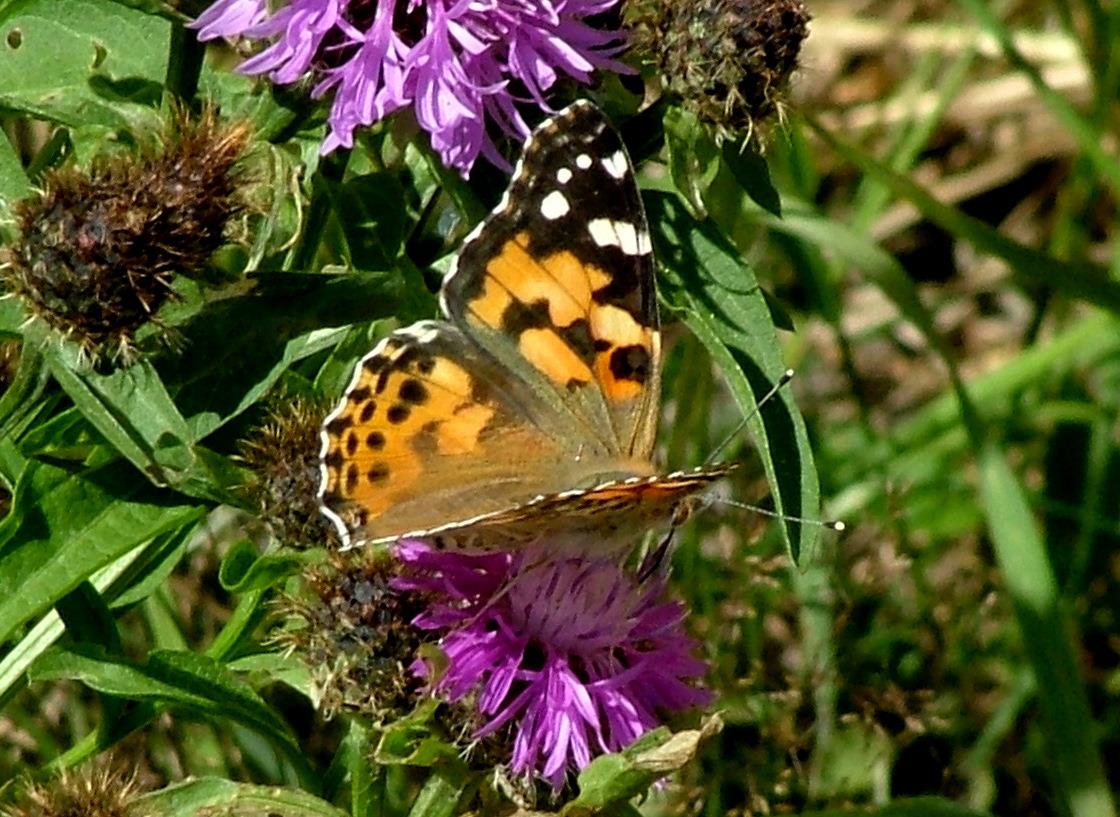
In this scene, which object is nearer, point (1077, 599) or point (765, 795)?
point (765, 795)

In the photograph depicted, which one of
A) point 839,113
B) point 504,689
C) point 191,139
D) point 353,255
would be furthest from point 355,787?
point 839,113

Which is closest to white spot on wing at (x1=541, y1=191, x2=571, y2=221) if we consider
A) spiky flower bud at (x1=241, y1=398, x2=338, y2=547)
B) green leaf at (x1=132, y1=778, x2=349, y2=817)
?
spiky flower bud at (x1=241, y1=398, x2=338, y2=547)

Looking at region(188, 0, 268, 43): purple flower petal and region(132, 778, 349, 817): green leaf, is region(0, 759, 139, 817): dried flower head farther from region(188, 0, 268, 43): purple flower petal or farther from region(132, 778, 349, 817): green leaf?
region(188, 0, 268, 43): purple flower petal

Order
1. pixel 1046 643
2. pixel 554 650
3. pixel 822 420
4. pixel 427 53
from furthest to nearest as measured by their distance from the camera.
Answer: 1. pixel 822 420
2. pixel 1046 643
3. pixel 554 650
4. pixel 427 53

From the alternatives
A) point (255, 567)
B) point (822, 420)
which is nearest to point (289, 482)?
point (255, 567)

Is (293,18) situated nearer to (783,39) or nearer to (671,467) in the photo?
(783,39)

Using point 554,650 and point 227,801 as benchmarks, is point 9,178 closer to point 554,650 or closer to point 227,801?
point 227,801
